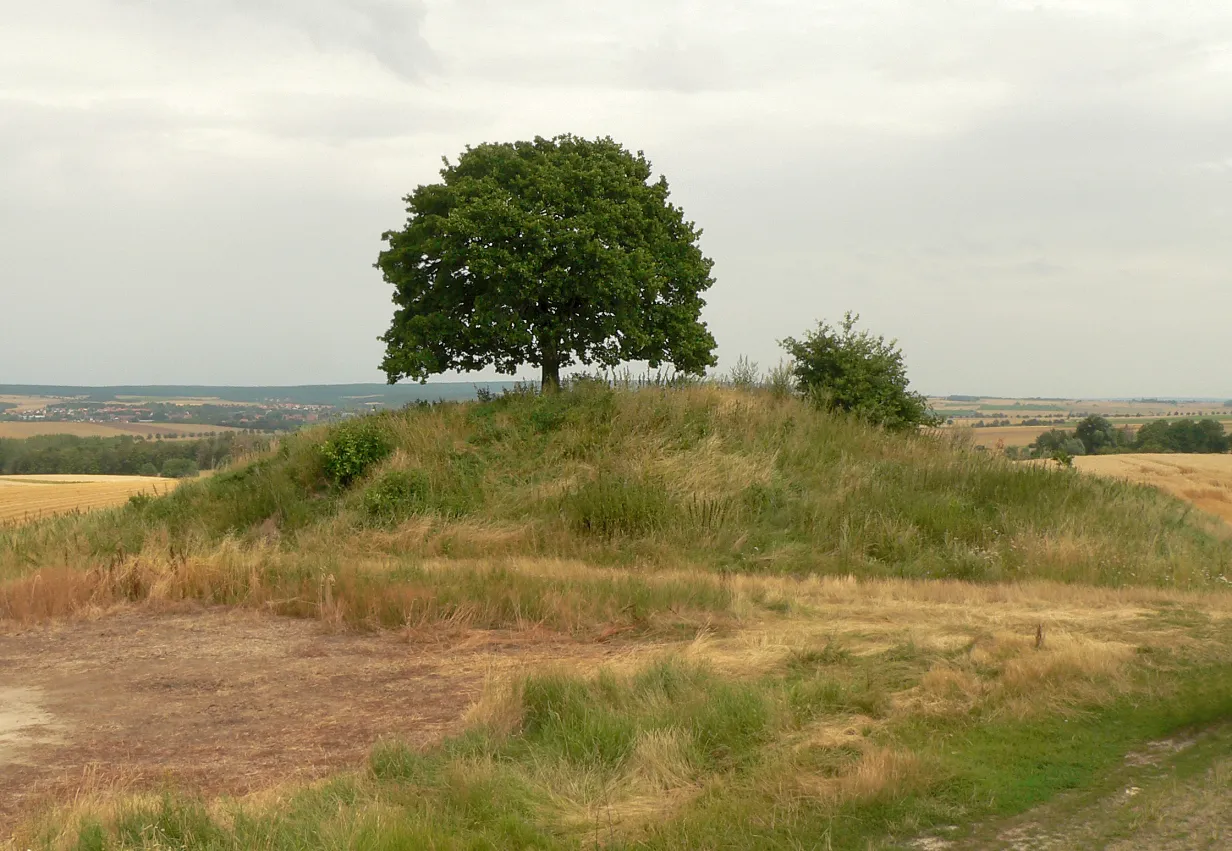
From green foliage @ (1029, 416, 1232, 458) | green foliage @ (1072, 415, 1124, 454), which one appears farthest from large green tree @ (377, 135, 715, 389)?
green foliage @ (1072, 415, 1124, 454)

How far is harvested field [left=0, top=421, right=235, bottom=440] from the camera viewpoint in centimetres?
5331

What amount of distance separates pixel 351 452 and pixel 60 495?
10287mm

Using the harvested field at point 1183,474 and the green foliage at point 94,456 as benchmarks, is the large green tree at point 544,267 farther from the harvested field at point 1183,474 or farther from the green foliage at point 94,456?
the green foliage at point 94,456

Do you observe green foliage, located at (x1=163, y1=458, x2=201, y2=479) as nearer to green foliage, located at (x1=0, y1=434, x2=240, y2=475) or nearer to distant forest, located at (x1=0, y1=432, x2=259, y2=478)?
distant forest, located at (x1=0, y1=432, x2=259, y2=478)

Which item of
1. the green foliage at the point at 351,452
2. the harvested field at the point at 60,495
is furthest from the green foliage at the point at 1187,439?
the harvested field at the point at 60,495

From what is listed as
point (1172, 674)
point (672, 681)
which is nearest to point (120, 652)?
point (672, 681)

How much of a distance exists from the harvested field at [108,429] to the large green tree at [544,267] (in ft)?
114

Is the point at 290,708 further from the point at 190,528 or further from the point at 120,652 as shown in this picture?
the point at 190,528

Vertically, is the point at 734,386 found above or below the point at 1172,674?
above

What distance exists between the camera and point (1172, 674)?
758 cm

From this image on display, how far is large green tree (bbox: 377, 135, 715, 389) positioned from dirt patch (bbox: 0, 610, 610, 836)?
9.86 meters

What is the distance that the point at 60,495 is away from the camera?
24141 mm

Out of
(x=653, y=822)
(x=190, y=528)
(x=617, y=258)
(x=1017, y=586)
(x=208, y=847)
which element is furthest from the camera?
(x=617, y=258)

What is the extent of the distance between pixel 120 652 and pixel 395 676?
10.2ft
